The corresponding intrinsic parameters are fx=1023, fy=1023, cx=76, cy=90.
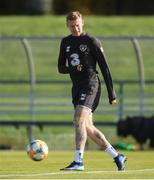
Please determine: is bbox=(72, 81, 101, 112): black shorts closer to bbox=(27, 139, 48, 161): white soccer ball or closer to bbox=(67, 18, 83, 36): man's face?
bbox=(67, 18, 83, 36): man's face

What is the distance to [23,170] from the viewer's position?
46.6 feet

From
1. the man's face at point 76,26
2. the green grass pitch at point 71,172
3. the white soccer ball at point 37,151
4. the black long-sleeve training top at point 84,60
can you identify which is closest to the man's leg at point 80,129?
the green grass pitch at point 71,172

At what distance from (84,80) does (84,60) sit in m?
0.27

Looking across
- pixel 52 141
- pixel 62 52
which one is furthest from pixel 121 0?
pixel 62 52

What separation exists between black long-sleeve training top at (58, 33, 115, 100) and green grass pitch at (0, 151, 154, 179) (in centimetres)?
115

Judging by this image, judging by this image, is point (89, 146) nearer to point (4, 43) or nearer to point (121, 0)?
point (4, 43)

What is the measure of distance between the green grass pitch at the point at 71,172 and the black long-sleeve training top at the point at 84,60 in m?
1.15

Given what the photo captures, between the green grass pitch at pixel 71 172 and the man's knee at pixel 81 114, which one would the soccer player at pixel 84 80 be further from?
the green grass pitch at pixel 71 172

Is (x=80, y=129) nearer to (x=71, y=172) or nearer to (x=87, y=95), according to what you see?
(x=87, y=95)

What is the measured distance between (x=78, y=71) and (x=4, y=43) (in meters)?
18.1

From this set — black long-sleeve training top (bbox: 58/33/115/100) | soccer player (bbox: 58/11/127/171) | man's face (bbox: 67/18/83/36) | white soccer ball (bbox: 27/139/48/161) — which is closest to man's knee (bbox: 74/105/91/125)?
soccer player (bbox: 58/11/127/171)

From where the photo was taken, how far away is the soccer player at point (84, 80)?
45.4 feet

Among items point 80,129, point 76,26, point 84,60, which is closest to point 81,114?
point 80,129

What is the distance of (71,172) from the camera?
1358cm
